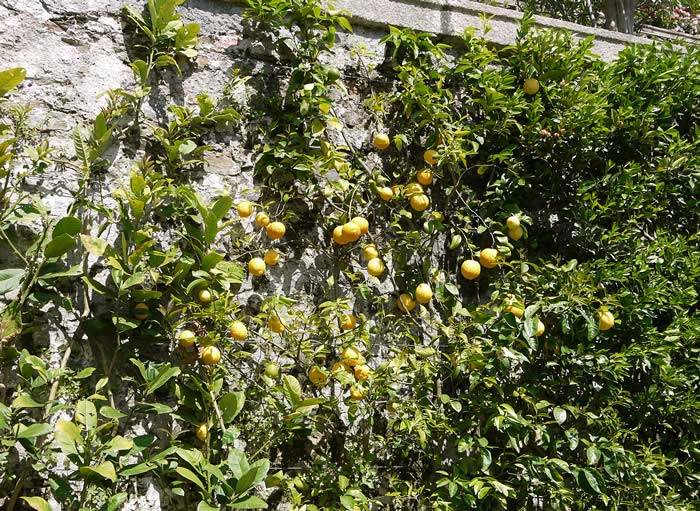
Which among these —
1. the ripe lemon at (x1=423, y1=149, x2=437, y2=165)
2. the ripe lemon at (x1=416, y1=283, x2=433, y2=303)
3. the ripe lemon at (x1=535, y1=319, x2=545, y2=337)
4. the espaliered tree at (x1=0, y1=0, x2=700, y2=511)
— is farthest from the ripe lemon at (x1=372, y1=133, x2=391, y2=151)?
the ripe lemon at (x1=535, y1=319, x2=545, y2=337)

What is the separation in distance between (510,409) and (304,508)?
0.80 metres

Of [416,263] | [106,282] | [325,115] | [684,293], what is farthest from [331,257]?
[684,293]

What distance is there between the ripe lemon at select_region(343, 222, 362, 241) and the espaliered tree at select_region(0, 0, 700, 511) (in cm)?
3

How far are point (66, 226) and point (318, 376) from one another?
37.5 inches

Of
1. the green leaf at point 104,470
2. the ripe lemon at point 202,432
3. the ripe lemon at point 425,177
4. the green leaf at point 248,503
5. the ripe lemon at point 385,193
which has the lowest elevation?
the green leaf at point 248,503

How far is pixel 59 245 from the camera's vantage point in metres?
2.02

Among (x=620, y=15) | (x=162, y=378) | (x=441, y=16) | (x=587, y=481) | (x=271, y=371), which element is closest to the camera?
Answer: (x=162, y=378)

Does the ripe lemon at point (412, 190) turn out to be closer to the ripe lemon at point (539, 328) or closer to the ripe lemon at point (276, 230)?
the ripe lemon at point (276, 230)

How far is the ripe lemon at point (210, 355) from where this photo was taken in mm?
2135

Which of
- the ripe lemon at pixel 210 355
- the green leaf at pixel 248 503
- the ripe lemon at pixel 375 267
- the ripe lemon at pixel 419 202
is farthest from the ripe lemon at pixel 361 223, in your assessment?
the green leaf at pixel 248 503

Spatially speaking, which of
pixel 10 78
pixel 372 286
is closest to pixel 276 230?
pixel 372 286

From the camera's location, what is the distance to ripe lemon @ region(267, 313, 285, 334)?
2.31 meters

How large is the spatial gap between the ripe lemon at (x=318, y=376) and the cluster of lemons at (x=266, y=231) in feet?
1.29

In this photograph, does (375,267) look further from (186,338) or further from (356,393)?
(186,338)
